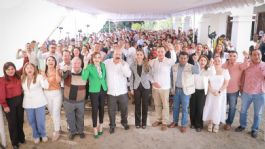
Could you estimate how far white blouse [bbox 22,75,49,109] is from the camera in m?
3.84

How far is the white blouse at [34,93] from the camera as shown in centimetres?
384

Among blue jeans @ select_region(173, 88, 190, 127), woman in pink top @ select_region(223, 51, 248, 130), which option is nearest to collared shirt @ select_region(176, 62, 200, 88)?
blue jeans @ select_region(173, 88, 190, 127)

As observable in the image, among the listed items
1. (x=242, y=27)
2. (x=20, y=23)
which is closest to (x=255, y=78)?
(x=242, y=27)

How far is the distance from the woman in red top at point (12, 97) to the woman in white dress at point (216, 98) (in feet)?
11.0

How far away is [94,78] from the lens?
407 centimetres

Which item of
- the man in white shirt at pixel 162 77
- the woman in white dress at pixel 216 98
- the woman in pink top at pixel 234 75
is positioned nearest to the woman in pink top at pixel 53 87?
the man in white shirt at pixel 162 77

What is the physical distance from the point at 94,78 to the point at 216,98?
229 centimetres

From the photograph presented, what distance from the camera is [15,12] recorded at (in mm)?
5121

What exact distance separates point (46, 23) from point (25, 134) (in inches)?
157

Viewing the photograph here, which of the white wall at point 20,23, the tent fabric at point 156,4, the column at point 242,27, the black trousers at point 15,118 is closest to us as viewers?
the black trousers at point 15,118

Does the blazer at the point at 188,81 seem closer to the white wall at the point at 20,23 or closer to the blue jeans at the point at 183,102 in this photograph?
the blue jeans at the point at 183,102

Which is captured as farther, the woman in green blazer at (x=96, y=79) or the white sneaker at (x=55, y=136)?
the white sneaker at (x=55, y=136)

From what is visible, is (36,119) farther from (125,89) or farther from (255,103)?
(255,103)

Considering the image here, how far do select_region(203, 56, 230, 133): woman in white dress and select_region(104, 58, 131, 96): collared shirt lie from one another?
1.61 m
